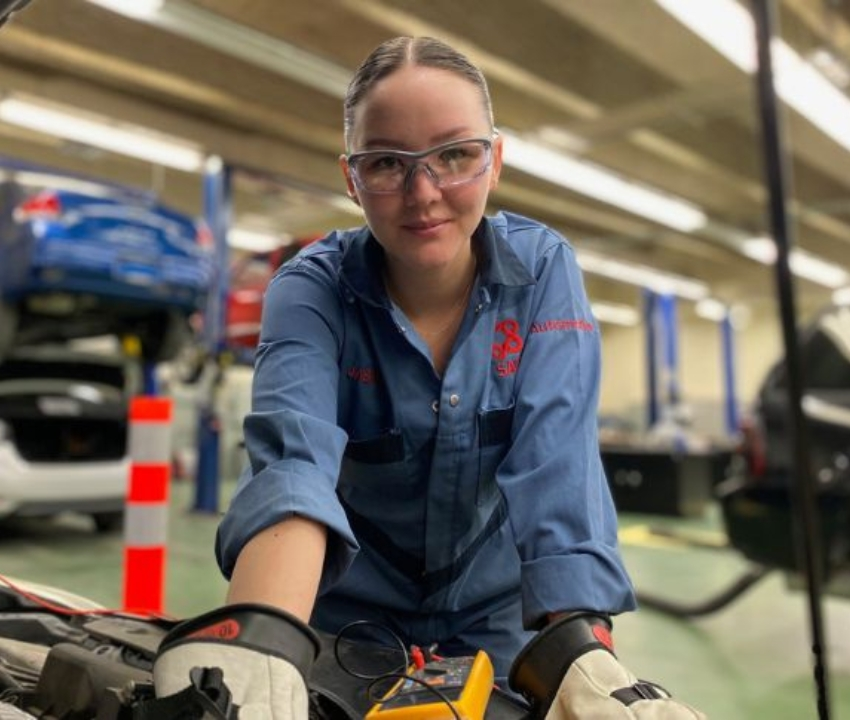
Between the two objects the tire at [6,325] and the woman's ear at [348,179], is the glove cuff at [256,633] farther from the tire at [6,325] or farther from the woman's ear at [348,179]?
the tire at [6,325]

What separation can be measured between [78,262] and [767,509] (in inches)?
118

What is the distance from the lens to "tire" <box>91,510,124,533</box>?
3998 mm

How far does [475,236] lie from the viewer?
109 cm

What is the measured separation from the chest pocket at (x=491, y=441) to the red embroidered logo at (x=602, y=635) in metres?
0.27

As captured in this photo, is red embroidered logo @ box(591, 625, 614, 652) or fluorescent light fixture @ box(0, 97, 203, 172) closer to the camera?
red embroidered logo @ box(591, 625, 614, 652)

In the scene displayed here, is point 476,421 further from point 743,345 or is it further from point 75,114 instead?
point 743,345

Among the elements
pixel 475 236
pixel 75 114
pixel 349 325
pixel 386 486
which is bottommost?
pixel 386 486

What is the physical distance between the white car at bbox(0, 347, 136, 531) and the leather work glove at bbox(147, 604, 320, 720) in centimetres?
304

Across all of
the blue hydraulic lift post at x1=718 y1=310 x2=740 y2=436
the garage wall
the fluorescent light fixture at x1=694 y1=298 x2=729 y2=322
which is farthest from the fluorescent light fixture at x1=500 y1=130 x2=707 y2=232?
the garage wall

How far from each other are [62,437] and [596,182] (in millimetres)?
4910

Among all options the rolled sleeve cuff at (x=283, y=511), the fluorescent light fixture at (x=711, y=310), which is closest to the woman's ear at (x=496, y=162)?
the rolled sleeve cuff at (x=283, y=511)

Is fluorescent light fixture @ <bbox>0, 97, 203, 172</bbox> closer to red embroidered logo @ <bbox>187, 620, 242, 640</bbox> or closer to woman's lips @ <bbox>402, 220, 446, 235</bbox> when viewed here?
woman's lips @ <bbox>402, 220, 446, 235</bbox>

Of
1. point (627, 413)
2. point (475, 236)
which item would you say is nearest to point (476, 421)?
point (475, 236)

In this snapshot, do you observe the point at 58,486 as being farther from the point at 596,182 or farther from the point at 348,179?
the point at 596,182
